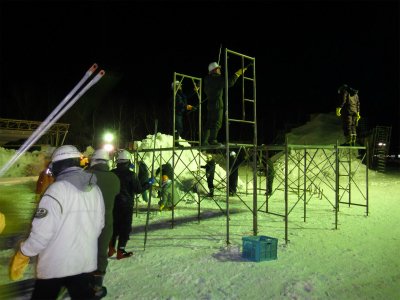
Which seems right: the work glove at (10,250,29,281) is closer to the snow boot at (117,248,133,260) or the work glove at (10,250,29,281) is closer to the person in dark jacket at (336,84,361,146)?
the snow boot at (117,248,133,260)

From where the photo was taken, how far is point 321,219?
9891mm

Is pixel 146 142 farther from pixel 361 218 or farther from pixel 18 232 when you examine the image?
pixel 361 218

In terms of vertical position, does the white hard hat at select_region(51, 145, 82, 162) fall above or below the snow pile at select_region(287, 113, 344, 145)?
below

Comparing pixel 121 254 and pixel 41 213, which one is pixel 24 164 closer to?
pixel 121 254

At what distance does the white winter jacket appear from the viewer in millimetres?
2578

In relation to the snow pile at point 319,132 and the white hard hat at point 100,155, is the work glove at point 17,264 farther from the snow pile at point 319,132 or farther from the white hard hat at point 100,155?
the snow pile at point 319,132

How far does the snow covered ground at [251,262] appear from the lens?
4801 millimetres

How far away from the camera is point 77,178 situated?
112 inches

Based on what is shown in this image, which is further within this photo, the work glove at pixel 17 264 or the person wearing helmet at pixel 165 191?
the person wearing helmet at pixel 165 191

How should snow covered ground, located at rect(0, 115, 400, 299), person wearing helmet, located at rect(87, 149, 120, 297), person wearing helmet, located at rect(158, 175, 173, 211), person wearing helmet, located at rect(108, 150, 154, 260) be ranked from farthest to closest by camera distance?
person wearing helmet, located at rect(158, 175, 173, 211) < person wearing helmet, located at rect(108, 150, 154, 260) < snow covered ground, located at rect(0, 115, 400, 299) < person wearing helmet, located at rect(87, 149, 120, 297)

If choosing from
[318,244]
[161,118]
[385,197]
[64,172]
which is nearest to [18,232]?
[64,172]

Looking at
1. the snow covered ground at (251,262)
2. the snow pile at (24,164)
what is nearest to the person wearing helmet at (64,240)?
the snow covered ground at (251,262)

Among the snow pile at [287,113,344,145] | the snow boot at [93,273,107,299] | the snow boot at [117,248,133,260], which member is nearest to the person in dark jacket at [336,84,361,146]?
the snow boot at [117,248,133,260]

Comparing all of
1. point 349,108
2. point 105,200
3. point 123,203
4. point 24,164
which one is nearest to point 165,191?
point 123,203
